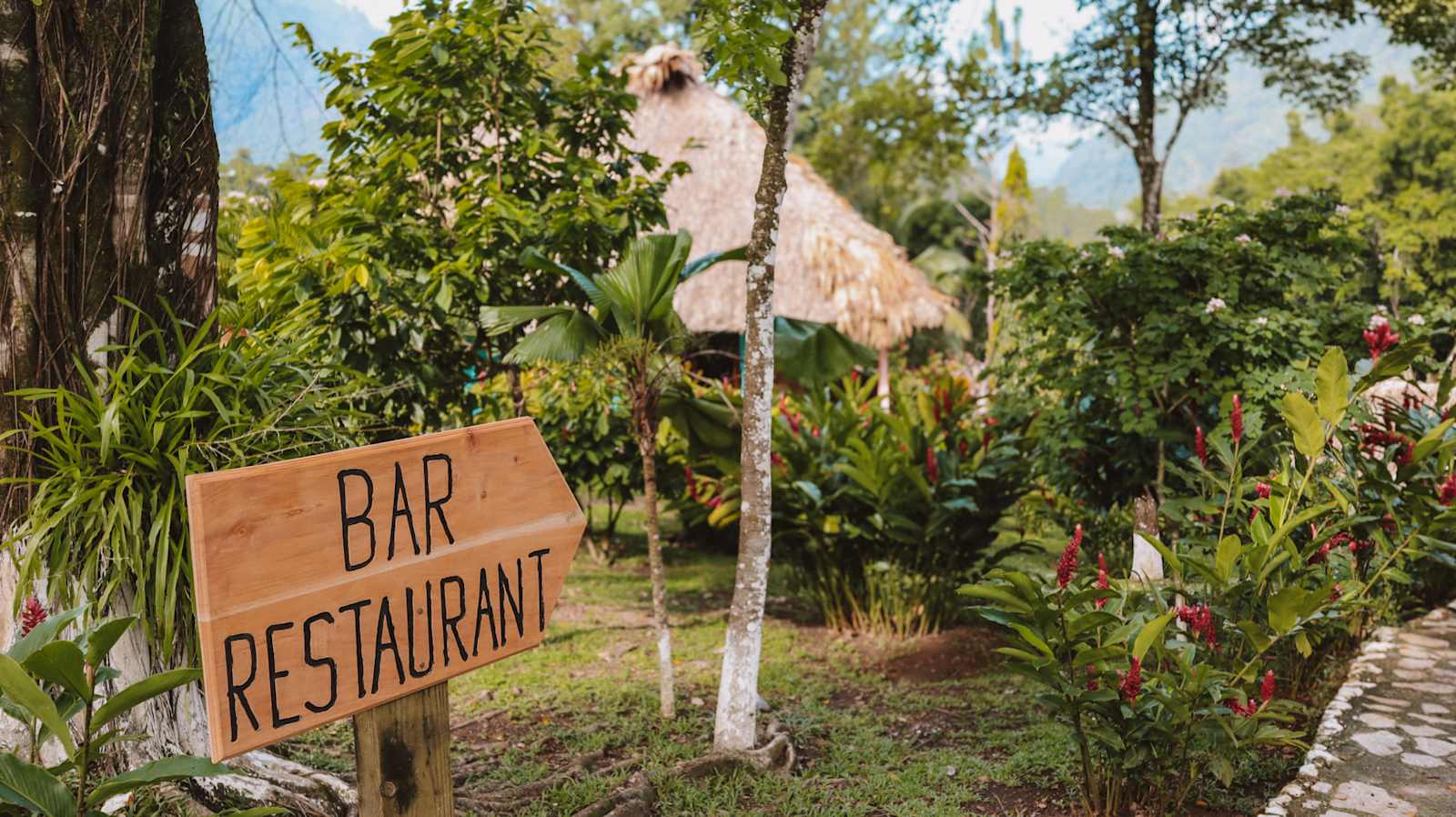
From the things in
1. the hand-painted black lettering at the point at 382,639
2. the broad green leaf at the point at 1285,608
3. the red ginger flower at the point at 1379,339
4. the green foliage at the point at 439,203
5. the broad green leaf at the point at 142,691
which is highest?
the green foliage at the point at 439,203

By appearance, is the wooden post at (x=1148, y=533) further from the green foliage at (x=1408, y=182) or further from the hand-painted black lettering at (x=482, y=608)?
the green foliage at (x=1408, y=182)

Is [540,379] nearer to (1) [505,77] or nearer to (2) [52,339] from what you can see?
(1) [505,77]

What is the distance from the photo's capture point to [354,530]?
1496 mm

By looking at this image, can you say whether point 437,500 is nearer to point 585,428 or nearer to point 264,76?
point 264,76

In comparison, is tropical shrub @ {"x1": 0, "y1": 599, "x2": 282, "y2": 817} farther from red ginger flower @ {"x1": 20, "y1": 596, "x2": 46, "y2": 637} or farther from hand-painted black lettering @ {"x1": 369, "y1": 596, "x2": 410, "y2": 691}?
hand-painted black lettering @ {"x1": 369, "y1": 596, "x2": 410, "y2": 691}

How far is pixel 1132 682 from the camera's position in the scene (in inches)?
92.0

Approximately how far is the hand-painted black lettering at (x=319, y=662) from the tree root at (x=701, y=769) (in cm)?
127

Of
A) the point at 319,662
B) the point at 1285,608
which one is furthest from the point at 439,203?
the point at 1285,608

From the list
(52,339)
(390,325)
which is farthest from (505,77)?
(52,339)

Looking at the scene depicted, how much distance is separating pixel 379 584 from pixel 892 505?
11.4 ft

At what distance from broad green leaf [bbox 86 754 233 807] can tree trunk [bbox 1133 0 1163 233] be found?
8.18m

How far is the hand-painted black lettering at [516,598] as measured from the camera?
172 centimetres

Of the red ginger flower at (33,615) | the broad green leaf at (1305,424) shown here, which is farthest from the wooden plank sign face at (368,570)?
the broad green leaf at (1305,424)

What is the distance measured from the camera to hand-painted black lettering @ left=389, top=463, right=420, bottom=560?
1.54 meters
